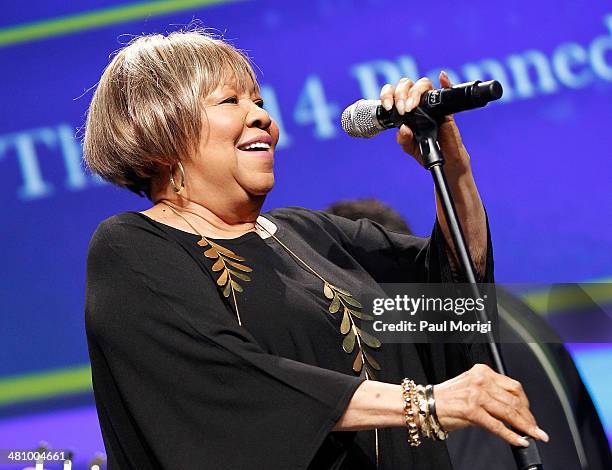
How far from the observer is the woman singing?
4.50ft

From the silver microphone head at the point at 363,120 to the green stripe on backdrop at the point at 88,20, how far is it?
148 centimetres

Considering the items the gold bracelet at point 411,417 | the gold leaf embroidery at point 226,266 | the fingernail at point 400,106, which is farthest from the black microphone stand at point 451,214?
the gold leaf embroidery at point 226,266

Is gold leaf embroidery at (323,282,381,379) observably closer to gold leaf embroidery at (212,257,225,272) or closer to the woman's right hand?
gold leaf embroidery at (212,257,225,272)

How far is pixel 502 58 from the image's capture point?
2840 millimetres

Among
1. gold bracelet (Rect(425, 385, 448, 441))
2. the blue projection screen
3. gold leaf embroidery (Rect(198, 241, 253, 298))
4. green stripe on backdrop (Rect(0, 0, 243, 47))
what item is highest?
green stripe on backdrop (Rect(0, 0, 243, 47))

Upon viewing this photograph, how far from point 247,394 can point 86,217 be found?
1627 mm

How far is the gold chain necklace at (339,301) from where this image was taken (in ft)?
5.17

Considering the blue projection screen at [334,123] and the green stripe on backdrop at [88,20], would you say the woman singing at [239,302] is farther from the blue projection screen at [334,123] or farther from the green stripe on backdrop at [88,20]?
the green stripe on backdrop at [88,20]

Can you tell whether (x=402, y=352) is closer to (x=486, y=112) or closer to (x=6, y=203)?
(x=486, y=112)

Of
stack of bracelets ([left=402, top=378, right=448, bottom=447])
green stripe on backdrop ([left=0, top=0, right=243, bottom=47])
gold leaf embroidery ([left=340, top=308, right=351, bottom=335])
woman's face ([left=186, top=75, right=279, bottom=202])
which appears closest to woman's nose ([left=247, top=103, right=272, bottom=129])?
woman's face ([left=186, top=75, right=279, bottom=202])

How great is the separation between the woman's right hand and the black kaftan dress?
0.14 m

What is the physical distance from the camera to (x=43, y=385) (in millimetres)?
2850

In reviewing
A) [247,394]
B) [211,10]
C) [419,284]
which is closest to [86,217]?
[211,10]

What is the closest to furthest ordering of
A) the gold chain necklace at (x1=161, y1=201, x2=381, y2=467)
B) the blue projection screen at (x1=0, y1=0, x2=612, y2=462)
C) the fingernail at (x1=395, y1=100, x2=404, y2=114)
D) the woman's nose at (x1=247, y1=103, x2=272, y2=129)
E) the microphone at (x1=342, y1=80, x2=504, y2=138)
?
the microphone at (x1=342, y1=80, x2=504, y2=138) < the fingernail at (x1=395, y1=100, x2=404, y2=114) < the gold chain necklace at (x1=161, y1=201, x2=381, y2=467) < the woman's nose at (x1=247, y1=103, x2=272, y2=129) < the blue projection screen at (x1=0, y1=0, x2=612, y2=462)
